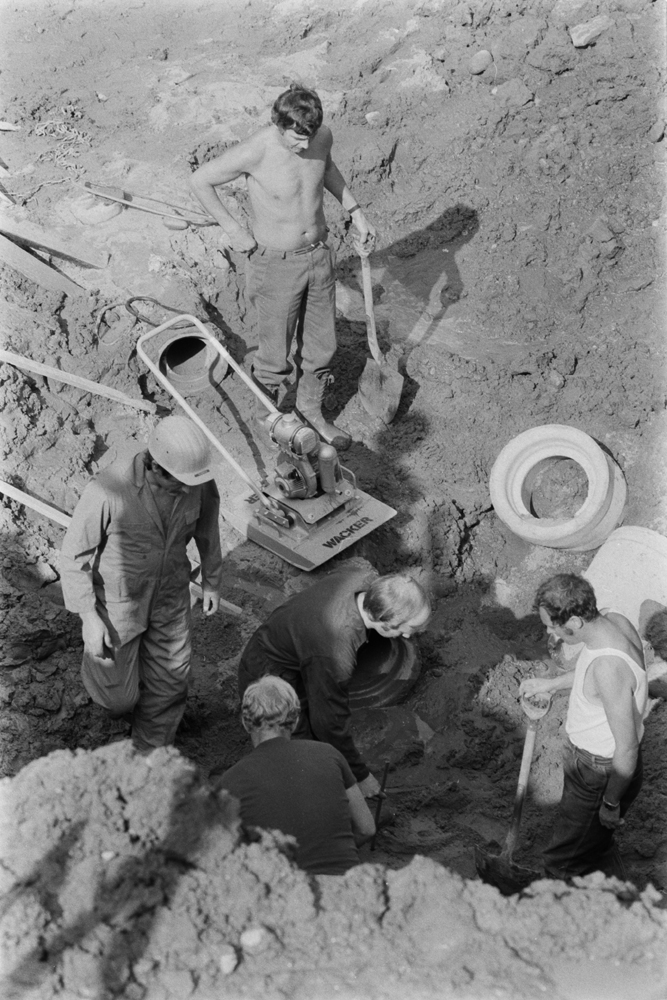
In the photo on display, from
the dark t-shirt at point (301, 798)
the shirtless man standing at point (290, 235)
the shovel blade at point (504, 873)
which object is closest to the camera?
the dark t-shirt at point (301, 798)

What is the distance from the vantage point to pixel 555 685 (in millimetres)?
4898

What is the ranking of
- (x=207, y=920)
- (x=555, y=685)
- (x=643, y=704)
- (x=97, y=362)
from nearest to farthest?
(x=207, y=920) < (x=643, y=704) < (x=555, y=685) < (x=97, y=362)

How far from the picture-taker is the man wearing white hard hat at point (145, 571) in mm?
4391

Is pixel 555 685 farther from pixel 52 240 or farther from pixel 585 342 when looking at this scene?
pixel 52 240

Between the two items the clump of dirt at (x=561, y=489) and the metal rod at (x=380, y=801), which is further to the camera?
the clump of dirt at (x=561, y=489)

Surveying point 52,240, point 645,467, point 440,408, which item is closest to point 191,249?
point 52,240

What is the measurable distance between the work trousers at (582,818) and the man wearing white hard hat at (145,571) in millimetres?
1932

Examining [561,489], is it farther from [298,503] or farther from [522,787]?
[522,787]

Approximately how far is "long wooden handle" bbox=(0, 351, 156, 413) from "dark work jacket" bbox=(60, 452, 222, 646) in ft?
6.44

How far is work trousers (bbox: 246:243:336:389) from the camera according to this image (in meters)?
6.62

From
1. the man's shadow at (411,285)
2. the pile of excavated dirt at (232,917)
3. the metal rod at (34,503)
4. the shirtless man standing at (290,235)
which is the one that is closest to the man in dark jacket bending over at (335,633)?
the pile of excavated dirt at (232,917)

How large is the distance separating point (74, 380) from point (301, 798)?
11.7ft

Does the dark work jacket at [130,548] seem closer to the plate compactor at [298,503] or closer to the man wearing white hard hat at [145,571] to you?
the man wearing white hard hat at [145,571]

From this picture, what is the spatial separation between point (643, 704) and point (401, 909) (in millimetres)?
1695
